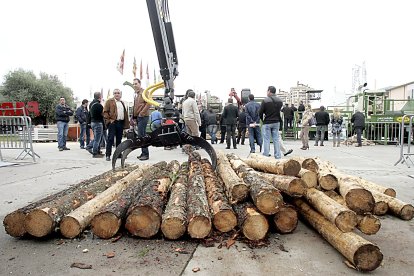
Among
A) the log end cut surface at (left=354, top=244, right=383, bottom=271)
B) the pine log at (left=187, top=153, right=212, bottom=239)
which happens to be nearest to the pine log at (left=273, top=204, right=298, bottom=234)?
the pine log at (left=187, top=153, right=212, bottom=239)

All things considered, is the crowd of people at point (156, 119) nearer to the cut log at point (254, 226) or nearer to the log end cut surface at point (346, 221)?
the cut log at point (254, 226)

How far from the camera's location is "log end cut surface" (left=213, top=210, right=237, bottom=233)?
11.2ft

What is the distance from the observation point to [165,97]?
309 inches

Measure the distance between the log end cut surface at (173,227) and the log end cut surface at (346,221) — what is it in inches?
57.2

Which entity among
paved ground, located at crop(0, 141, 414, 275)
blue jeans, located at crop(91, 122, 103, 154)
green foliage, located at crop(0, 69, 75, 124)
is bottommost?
paved ground, located at crop(0, 141, 414, 275)

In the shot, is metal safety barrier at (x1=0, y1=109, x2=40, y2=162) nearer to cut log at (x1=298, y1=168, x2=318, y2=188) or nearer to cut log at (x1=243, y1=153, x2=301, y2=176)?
cut log at (x1=243, y1=153, x2=301, y2=176)

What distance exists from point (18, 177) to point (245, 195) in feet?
17.5

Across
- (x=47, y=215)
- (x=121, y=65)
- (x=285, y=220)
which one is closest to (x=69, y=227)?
(x=47, y=215)

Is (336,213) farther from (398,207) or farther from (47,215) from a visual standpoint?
(47,215)

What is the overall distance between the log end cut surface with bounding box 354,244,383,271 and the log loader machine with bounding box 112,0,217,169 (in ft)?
9.88

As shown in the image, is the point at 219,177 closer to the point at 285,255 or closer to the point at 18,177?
the point at 285,255

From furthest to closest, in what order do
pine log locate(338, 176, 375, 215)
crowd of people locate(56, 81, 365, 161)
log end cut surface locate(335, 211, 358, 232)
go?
crowd of people locate(56, 81, 365, 161) → pine log locate(338, 176, 375, 215) → log end cut surface locate(335, 211, 358, 232)

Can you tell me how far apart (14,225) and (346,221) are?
3225mm

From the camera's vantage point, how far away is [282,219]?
361cm
